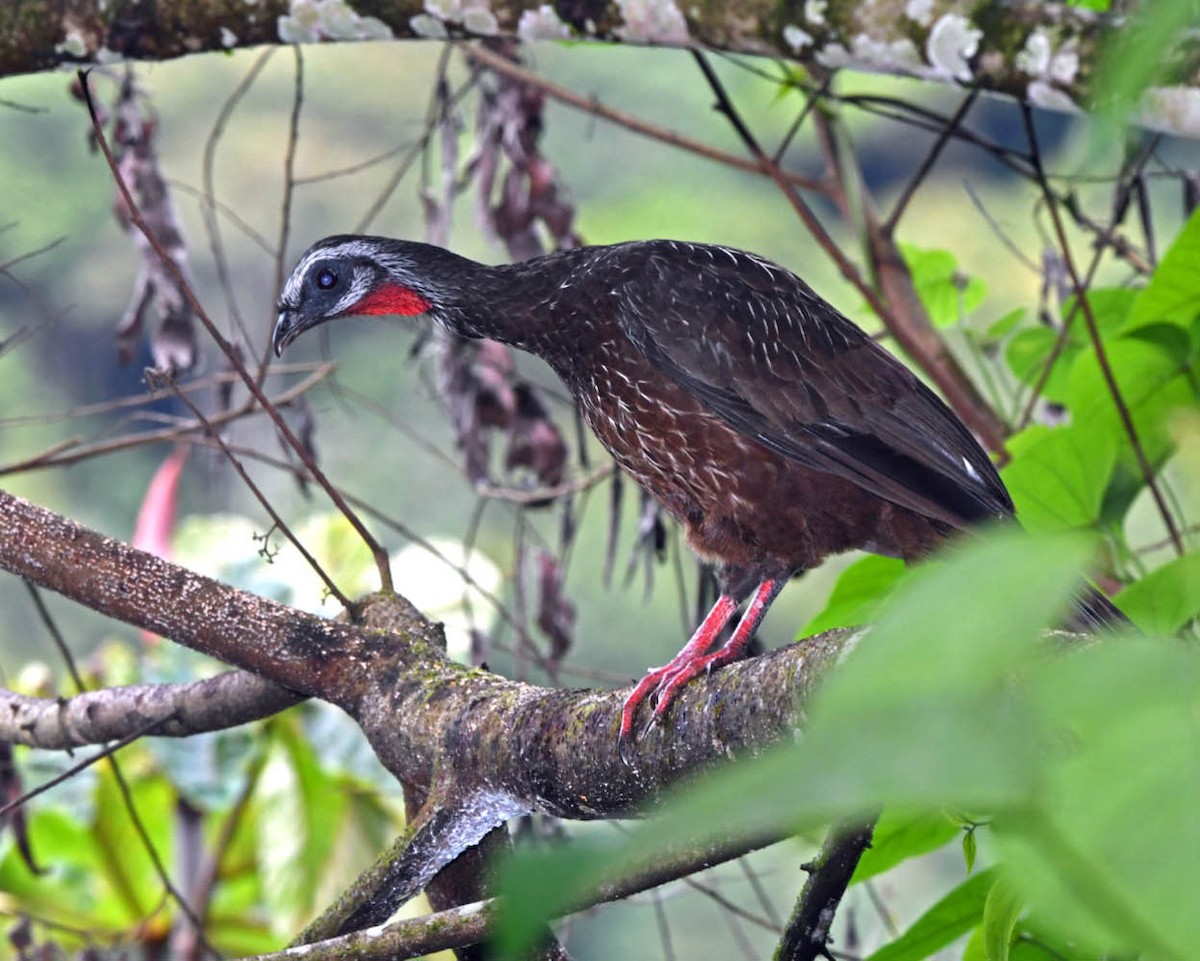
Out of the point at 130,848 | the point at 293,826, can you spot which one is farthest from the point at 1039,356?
the point at 130,848

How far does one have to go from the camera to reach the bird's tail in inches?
71.2

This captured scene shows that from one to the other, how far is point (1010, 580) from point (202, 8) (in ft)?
7.26

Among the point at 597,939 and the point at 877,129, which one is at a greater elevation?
the point at 877,129

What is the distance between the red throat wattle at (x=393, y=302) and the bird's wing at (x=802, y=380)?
42 cm

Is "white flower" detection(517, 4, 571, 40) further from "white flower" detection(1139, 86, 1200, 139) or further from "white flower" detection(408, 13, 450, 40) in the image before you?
"white flower" detection(1139, 86, 1200, 139)

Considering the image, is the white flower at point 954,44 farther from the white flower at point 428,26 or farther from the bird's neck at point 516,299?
the white flower at point 428,26

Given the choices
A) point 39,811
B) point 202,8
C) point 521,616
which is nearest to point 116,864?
point 39,811

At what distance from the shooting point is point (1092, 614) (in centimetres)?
183

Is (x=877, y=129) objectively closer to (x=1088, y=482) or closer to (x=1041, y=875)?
(x=1088, y=482)

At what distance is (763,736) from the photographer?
1380 mm

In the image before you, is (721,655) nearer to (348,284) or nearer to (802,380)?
(802,380)

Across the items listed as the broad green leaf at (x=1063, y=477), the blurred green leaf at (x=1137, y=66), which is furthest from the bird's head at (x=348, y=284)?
the blurred green leaf at (x=1137, y=66)

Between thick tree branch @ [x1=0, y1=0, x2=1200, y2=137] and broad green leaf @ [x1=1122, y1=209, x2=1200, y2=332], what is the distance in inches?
15.1

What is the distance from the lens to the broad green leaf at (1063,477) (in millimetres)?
2139
